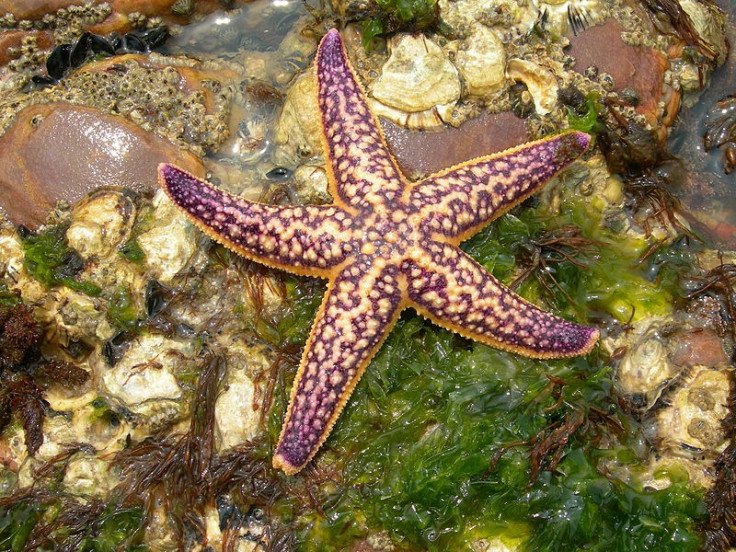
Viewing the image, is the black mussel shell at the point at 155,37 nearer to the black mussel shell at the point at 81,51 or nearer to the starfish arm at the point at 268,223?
the black mussel shell at the point at 81,51

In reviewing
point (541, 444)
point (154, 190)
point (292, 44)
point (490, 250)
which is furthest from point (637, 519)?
point (292, 44)

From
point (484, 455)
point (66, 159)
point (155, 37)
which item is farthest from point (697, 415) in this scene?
point (155, 37)

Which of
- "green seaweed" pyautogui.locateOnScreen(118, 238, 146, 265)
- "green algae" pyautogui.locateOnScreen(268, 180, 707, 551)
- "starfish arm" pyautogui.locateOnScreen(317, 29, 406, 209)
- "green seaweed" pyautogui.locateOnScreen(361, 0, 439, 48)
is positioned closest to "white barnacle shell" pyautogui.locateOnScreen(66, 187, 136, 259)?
"green seaweed" pyautogui.locateOnScreen(118, 238, 146, 265)

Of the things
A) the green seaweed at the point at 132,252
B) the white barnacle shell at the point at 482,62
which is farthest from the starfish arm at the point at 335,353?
the white barnacle shell at the point at 482,62

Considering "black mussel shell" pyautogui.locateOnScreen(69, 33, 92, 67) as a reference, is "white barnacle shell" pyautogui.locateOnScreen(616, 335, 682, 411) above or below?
below

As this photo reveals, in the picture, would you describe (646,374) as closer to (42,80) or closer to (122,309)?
(122,309)

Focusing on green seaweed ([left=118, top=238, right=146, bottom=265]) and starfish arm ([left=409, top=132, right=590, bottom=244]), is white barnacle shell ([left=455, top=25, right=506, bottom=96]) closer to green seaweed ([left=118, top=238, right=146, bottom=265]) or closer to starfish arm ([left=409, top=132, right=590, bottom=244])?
starfish arm ([left=409, top=132, right=590, bottom=244])

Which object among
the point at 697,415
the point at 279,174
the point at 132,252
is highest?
the point at 279,174
